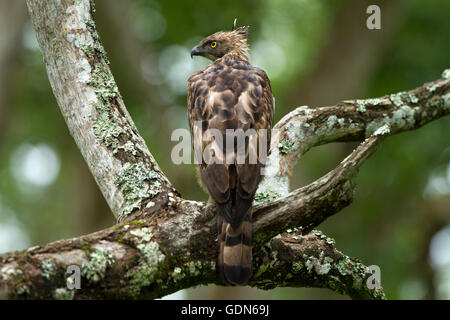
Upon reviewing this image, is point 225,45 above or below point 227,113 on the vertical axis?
above

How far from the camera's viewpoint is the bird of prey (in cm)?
348

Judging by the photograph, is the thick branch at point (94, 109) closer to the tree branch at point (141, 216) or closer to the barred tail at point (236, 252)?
the tree branch at point (141, 216)

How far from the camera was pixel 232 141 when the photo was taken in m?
3.90

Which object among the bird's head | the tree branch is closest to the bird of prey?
the tree branch

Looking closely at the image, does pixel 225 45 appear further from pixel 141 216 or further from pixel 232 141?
pixel 141 216

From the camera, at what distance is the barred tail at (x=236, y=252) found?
11.3 feet

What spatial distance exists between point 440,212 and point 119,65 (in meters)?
5.90

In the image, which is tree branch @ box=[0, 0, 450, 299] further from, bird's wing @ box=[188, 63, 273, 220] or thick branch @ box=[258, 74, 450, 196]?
bird's wing @ box=[188, 63, 273, 220]

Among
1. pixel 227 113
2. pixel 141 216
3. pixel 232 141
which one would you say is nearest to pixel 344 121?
pixel 227 113

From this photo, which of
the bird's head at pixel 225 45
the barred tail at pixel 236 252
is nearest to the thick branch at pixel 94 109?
the barred tail at pixel 236 252

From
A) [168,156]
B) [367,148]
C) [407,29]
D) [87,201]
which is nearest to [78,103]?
[367,148]

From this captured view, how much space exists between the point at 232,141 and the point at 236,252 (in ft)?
2.64

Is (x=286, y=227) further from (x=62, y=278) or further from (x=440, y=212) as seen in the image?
(x=440, y=212)

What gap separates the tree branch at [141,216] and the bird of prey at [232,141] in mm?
115
